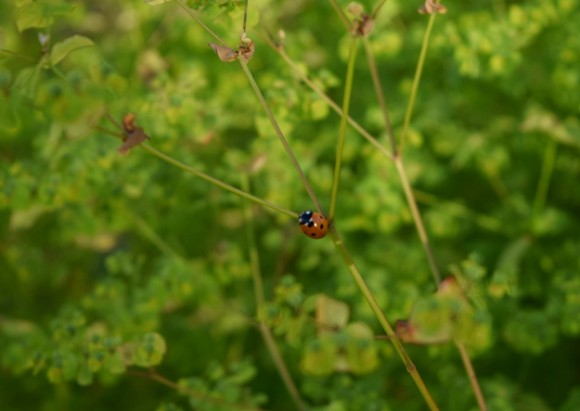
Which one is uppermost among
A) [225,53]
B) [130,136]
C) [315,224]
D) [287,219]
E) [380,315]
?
[225,53]

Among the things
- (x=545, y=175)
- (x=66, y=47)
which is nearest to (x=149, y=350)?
(x=66, y=47)

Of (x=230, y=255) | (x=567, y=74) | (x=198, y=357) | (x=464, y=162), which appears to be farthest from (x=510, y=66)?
(x=198, y=357)

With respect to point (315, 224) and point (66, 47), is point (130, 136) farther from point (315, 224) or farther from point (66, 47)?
point (315, 224)

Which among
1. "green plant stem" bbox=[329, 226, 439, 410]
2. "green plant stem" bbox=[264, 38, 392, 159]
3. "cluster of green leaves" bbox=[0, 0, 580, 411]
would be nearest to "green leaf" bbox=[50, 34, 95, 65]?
"cluster of green leaves" bbox=[0, 0, 580, 411]

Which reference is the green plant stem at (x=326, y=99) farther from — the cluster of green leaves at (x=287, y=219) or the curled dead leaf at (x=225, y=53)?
the curled dead leaf at (x=225, y=53)

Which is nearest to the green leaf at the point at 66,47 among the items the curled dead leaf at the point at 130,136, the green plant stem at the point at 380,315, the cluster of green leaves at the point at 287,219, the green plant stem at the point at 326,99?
the cluster of green leaves at the point at 287,219

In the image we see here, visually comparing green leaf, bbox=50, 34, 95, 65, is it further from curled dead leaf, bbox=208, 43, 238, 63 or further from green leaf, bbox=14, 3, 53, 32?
curled dead leaf, bbox=208, 43, 238, 63

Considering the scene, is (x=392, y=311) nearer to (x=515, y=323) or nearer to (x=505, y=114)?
(x=515, y=323)

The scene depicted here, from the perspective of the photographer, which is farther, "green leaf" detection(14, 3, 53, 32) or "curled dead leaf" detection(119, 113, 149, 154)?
"curled dead leaf" detection(119, 113, 149, 154)
